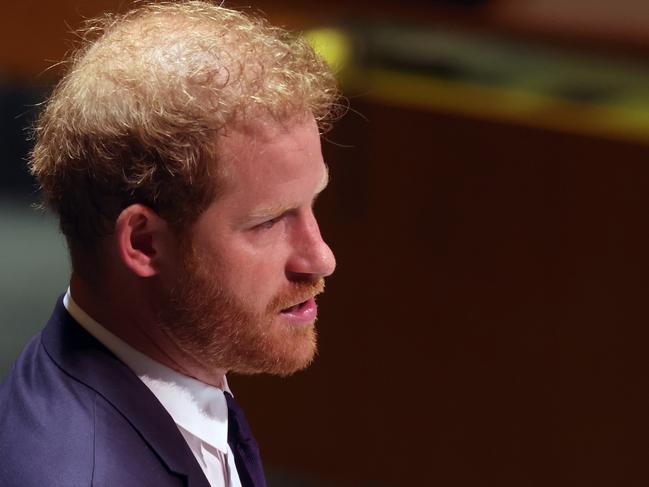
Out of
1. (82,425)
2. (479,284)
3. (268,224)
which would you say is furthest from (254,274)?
(479,284)

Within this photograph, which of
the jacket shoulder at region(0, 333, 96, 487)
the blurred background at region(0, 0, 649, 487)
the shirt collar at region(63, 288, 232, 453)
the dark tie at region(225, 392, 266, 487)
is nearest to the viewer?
the jacket shoulder at region(0, 333, 96, 487)

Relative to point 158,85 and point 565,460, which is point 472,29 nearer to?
point 565,460

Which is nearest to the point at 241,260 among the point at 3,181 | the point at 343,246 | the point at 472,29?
the point at 472,29

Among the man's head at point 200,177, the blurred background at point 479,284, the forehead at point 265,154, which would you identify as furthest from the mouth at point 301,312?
the blurred background at point 479,284

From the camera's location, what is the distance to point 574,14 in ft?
9.01

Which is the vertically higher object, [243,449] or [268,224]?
[268,224]

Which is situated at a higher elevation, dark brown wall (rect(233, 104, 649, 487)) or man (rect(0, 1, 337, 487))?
man (rect(0, 1, 337, 487))

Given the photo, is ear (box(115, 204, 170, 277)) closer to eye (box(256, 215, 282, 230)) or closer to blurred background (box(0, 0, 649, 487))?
eye (box(256, 215, 282, 230))

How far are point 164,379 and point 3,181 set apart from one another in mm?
4284

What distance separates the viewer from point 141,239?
37.7 inches

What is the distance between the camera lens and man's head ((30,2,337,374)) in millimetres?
938

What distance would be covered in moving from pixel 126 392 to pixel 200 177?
0.60 ft

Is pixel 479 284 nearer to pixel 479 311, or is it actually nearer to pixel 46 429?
pixel 479 311

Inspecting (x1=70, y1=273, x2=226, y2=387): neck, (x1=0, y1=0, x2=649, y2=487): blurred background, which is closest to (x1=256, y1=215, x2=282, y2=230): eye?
(x1=70, y1=273, x2=226, y2=387): neck
